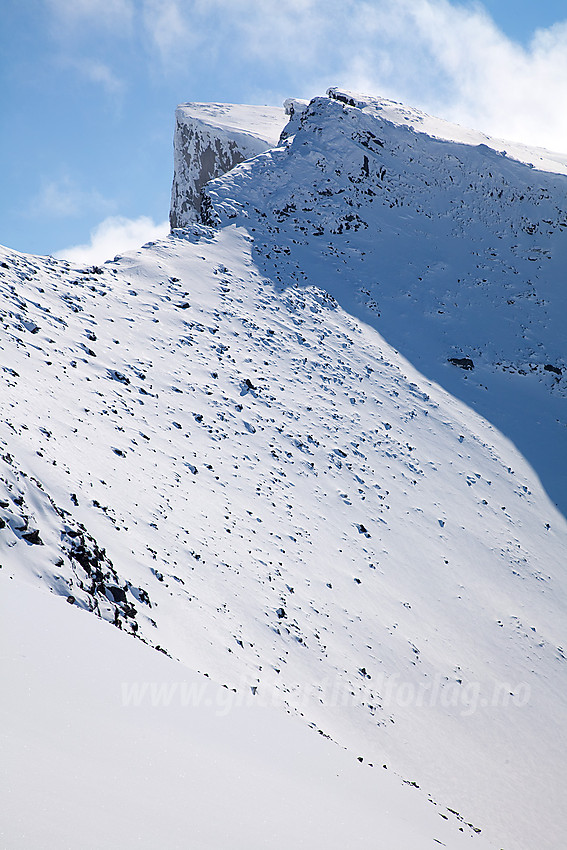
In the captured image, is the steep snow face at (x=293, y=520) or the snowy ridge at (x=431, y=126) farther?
the snowy ridge at (x=431, y=126)

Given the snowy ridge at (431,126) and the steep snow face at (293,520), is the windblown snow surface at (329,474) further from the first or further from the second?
the snowy ridge at (431,126)

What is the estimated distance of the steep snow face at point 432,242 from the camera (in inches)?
908

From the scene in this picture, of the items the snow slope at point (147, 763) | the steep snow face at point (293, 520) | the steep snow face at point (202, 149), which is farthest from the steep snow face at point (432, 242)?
the snow slope at point (147, 763)

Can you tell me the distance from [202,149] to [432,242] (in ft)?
69.2

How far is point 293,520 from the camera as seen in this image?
1313 cm

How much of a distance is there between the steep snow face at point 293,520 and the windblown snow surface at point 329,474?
6 centimetres

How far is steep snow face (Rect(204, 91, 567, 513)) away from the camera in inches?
908

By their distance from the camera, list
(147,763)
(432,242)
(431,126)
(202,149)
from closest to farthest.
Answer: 1. (147,763)
2. (432,242)
3. (431,126)
4. (202,149)

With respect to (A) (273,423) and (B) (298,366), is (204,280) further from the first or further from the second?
(A) (273,423)

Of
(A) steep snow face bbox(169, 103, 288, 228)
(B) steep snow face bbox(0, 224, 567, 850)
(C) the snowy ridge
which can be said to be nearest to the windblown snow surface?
(B) steep snow face bbox(0, 224, 567, 850)

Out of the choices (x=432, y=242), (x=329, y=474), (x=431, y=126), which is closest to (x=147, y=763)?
(x=329, y=474)

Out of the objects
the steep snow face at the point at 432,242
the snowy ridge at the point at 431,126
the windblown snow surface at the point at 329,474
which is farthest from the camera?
the snowy ridge at the point at 431,126

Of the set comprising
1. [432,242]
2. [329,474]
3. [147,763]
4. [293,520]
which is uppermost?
[432,242]

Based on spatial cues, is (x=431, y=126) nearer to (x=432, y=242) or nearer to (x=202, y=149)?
(x=432, y=242)
